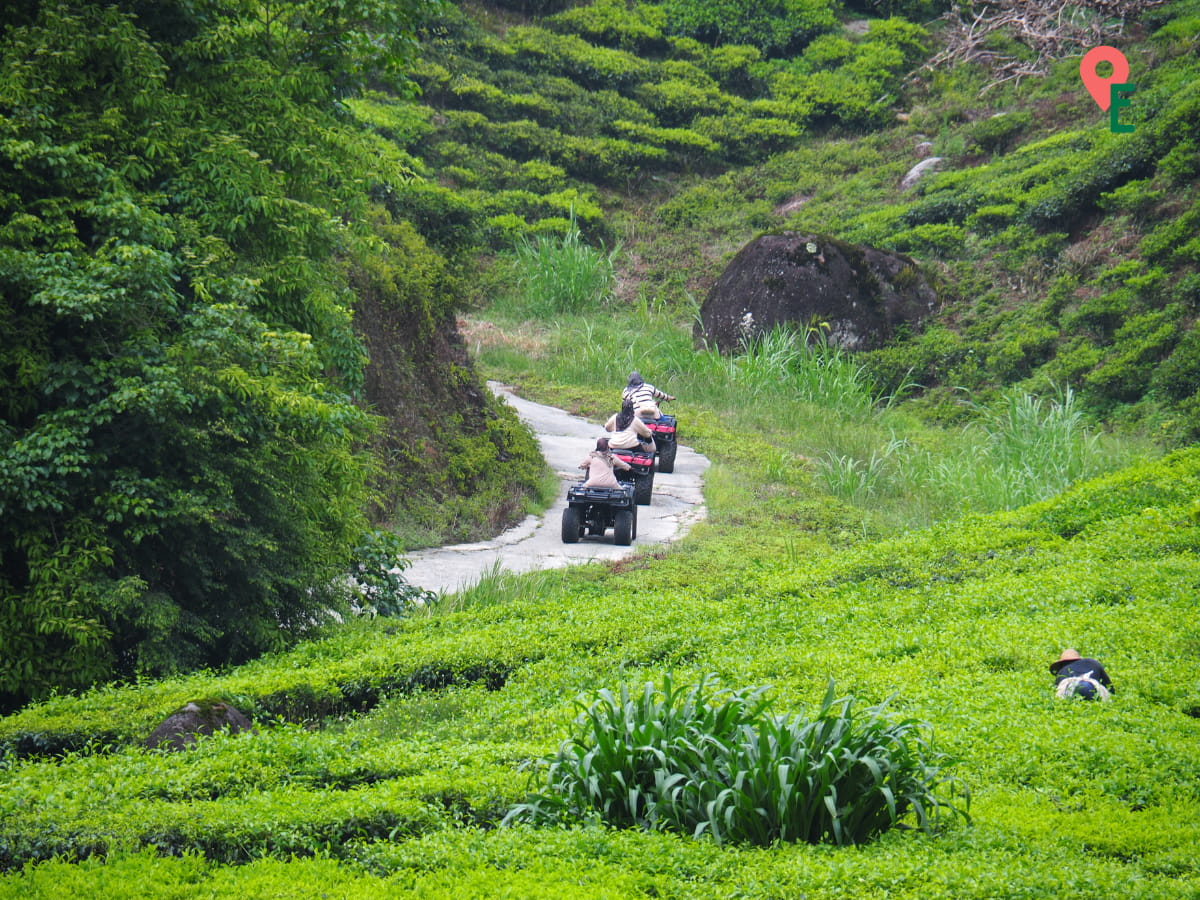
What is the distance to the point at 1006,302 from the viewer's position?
68.3 ft

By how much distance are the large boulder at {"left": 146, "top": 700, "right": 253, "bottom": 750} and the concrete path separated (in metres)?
3.82

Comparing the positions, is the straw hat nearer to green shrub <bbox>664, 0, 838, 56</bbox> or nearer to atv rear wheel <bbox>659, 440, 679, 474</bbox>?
atv rear wheel <bbox>659, 440, 679, 474</bbox>

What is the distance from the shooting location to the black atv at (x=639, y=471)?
13.0 metres

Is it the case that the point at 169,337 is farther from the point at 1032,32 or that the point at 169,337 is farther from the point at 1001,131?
the point at 1032,32

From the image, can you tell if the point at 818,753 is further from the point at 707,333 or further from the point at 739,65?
the point at 739,65

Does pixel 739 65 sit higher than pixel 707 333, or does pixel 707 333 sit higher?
pixel 739 65

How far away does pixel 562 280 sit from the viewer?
24.5m

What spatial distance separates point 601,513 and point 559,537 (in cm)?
67

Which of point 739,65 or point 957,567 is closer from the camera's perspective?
point 957,567

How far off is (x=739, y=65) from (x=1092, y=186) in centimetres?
1647

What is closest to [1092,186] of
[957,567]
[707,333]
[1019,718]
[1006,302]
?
[1006,302]

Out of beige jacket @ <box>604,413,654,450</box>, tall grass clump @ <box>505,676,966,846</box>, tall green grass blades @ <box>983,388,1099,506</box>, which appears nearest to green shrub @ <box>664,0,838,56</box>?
tall green grass blades @ <box>983,388,1099,506</box>

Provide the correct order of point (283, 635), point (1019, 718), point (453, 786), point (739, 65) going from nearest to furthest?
1. point (453, 786)
2. point (1019, 718)
3. point (283, 635)
4. point (739, 65)

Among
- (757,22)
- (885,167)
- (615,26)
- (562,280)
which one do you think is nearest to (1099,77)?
(885,167)
